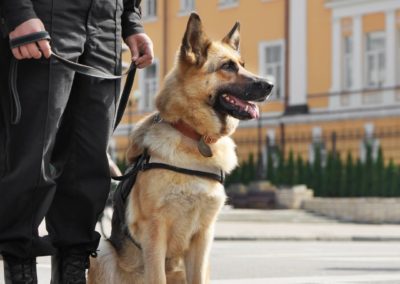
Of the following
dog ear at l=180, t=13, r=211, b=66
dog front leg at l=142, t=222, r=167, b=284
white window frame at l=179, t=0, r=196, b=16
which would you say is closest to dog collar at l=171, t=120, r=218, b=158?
dog ear at l=180, t=13, r=211, b=66

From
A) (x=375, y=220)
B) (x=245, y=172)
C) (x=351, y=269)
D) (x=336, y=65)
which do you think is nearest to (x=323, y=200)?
(x=375, y=220)

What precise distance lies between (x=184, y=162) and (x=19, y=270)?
42.2 inches

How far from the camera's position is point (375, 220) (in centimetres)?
2467

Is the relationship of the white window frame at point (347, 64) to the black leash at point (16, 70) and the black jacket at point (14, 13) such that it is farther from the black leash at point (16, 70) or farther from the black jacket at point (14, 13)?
the black jacket at point (14, 13)

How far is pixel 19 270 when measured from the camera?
5152mm

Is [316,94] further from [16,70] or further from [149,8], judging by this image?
[16,70]

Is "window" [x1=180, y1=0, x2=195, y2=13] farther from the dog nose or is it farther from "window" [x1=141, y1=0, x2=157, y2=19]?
the dog nose

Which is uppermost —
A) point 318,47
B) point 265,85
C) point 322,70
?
point 318,47

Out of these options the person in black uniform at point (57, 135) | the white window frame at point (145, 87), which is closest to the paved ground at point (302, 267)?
the person in black uniform at point (57, 135)

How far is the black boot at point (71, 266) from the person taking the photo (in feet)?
17.9

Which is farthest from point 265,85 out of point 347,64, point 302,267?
point 347,64

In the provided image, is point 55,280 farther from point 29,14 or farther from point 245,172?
point 245,172

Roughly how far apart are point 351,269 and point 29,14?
5411 mm

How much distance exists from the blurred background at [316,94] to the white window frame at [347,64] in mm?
30
